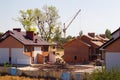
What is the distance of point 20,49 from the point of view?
189ft

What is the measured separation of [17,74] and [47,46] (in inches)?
896

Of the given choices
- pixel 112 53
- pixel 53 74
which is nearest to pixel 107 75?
pixel 53 74

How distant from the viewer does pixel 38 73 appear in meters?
40.5

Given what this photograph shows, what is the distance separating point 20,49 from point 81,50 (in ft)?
46.2

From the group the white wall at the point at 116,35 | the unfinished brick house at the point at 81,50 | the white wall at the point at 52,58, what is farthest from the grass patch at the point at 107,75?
the unfinished brick house at the point at 81,50

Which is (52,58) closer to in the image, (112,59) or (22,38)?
(22,38)

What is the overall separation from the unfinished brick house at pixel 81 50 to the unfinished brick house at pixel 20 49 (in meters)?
7.05

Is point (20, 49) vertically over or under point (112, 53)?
over

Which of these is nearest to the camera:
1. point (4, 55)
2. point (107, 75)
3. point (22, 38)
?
point (107, 75)

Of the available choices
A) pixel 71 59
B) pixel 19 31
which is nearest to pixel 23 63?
pixel 19 31

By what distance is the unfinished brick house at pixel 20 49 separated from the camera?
57.5 metres

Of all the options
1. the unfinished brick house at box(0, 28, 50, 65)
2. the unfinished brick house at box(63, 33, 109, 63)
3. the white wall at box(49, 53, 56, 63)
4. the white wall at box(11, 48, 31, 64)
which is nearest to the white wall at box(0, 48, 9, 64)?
the unfinished brick house at box(0, 28, 50, 65)

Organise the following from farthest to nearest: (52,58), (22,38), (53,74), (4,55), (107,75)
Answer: (52,58), (22,38), (4,55), (53,74), (107,75)

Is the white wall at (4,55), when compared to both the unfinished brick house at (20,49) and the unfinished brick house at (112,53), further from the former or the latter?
the unfinished brick house at (112,53)
